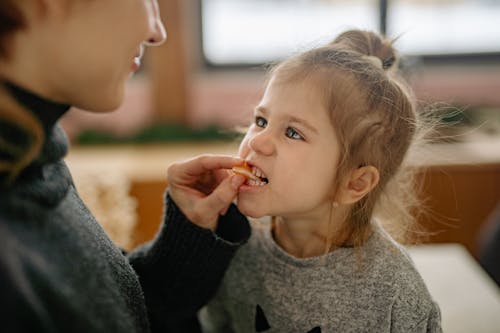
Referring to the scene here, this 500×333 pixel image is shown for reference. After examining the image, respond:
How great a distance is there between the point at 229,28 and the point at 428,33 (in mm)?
1100

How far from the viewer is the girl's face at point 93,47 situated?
27.0 inches

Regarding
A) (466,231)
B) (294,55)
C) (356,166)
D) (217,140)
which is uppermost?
(294,55)

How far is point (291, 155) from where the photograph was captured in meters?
1.00

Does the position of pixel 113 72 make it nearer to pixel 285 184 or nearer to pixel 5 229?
pixel 5 229

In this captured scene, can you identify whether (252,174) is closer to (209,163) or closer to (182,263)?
(209,163)

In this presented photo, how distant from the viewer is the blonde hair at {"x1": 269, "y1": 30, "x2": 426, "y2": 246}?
102cm

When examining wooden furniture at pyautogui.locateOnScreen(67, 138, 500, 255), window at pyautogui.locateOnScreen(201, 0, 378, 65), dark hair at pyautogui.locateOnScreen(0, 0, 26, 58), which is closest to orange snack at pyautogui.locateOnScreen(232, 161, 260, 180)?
dark hair at pyautogui.locateOnScreen(0, 0, 26, 58)

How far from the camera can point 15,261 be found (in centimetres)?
62

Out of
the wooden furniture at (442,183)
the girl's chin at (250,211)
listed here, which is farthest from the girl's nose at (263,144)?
the wooden furniture at (442,183)

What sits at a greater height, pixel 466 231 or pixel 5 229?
pixel 5 229

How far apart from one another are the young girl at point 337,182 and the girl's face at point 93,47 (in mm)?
A: 334

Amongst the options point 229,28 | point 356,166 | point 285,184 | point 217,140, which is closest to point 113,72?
point 285,184

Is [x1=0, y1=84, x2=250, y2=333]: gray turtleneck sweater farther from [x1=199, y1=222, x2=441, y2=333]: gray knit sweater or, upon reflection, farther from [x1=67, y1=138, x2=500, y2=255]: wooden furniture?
[x1=67, y1=138, x2=500, y2=255]: wooden furniture

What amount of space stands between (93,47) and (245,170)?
400 mm
